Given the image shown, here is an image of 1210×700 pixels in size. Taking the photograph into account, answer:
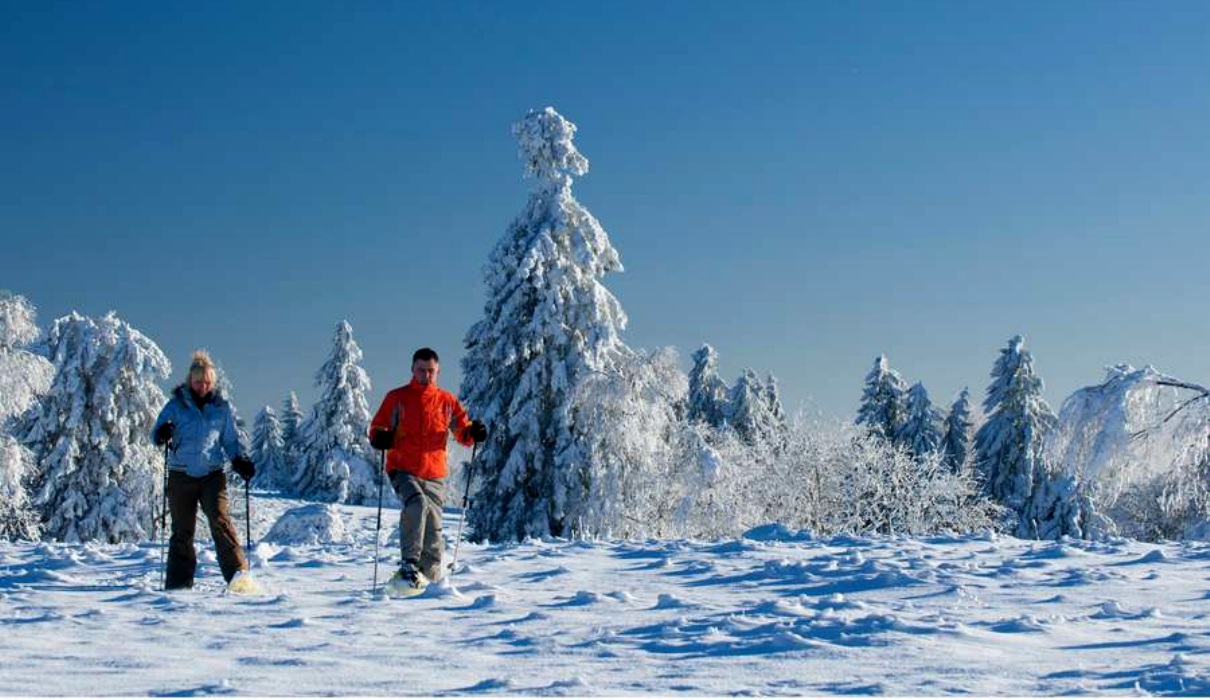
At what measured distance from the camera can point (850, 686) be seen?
5.25 meters

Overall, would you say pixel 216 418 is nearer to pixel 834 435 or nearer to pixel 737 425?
pixel 834 435

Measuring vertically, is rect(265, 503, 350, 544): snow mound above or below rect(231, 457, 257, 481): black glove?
below

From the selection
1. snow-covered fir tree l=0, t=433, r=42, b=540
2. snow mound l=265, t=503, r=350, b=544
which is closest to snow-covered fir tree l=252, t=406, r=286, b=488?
snow-covered fir tree l=0, t=433, r=42, b=540

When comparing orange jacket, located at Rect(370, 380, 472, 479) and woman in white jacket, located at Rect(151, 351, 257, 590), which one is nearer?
woman in white jacket, located at Rect(151, 351, 257, 590)

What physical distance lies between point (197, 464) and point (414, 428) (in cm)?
201

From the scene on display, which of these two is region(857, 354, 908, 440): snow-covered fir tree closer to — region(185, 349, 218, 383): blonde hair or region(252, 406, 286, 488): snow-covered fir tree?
region(252, 406, 286, 488): snow-covered fir tree

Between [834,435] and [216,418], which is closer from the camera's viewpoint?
[216,418]

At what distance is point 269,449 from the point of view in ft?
245

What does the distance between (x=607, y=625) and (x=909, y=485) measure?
31.9 meters

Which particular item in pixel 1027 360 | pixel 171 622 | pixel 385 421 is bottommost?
pixel 171 622

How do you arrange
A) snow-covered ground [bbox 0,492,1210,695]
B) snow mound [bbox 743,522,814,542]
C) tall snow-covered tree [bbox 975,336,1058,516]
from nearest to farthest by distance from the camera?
snow-covered ground [bbox 0,492,1210,695]
snow mound [bbox 743,522,814,542]
tall snow-covered tree [bbox 975,336,1058,516]

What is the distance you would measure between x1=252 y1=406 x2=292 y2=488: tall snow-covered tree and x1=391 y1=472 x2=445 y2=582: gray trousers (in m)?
67.4

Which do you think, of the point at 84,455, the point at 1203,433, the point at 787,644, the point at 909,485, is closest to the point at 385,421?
the point at 787,644

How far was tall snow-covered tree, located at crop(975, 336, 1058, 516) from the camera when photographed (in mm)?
45688
